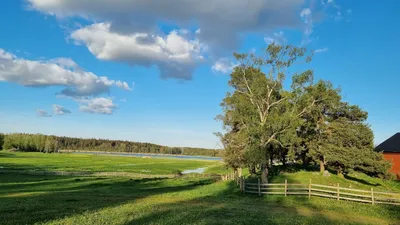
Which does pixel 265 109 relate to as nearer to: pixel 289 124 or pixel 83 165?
pixel 289 124

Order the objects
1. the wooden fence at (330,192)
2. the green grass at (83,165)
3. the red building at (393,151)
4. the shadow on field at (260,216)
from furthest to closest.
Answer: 1. the green grass at (83,165)
2. the red building at (393,151)
3. the wooden fence at (330,192)
4. the shadow on field at (260,216)

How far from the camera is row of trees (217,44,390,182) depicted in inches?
1478

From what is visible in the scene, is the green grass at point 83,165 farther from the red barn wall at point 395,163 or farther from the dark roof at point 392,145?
the red barn wall at point 395,163

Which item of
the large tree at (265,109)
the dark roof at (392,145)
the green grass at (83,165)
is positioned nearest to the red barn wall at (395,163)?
the dark roof at (392,145)

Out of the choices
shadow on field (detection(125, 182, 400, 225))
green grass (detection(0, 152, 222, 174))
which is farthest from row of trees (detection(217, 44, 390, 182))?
green grass (detection(0, 152, 222, 174))

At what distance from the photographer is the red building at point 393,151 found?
49.6 meters

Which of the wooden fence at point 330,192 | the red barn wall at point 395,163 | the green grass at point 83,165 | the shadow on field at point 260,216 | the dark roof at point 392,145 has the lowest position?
the green grass at point 83,165

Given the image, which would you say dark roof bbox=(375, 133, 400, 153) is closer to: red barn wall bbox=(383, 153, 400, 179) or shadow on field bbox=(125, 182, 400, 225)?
red barn wall bbox=(383, 153, 400, 179)

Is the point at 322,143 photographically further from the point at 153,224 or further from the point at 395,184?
the point at 153,224

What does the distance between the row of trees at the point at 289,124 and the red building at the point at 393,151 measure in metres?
9.01

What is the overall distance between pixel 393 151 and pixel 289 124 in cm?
2582

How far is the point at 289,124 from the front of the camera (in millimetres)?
37031

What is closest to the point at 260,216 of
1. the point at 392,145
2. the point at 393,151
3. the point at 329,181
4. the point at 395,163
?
the point at 329,181

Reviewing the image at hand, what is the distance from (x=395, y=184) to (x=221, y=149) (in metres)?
26.8
